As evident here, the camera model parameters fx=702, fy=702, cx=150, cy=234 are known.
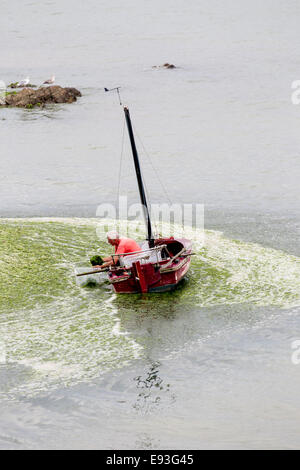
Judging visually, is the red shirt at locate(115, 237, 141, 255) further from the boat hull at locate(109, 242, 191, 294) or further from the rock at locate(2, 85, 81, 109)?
the rock at locate(2, 85, 81, 109)

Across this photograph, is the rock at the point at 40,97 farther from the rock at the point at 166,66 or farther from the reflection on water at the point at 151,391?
the reflection on water at the point at 151,391

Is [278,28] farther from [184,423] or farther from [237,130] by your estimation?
[184,423]

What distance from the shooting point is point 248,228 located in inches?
1294

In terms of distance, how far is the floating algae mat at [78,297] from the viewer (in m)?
20.1

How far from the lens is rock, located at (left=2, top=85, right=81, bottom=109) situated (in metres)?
64.0

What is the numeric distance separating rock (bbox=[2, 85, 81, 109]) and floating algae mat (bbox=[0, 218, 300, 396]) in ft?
112

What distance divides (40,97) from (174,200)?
29848mm

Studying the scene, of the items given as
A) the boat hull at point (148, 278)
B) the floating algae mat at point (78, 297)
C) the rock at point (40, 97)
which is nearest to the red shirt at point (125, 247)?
the boat hull at point (148, 278)

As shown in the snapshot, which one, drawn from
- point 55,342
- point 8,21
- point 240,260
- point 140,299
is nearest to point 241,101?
point 240,260

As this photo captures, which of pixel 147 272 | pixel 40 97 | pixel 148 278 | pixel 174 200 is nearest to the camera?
pixel 147 272

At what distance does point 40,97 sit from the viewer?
64.6 m

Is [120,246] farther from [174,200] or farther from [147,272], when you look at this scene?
[174,200]

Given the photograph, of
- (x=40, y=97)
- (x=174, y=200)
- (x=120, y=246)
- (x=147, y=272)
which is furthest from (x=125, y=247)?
(x=40, y=97)

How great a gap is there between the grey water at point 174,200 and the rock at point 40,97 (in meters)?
1.33
